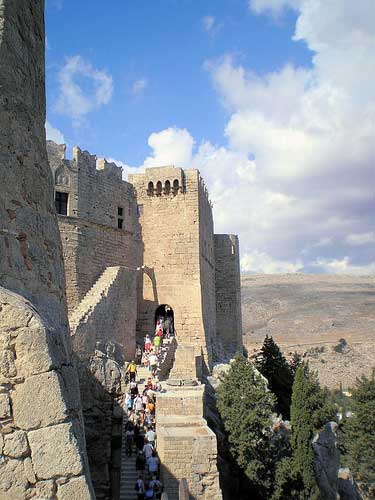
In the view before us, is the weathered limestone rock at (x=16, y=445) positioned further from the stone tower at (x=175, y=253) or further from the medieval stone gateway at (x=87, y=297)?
the stone tower at (x=175, y=253)

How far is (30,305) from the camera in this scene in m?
2.83

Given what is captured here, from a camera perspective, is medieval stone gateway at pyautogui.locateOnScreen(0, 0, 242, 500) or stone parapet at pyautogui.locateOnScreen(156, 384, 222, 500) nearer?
medieval stone gateway at pyautogui.locateOnScreen(0, 0, 242, 500)

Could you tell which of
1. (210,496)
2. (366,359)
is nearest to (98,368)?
(210,496)

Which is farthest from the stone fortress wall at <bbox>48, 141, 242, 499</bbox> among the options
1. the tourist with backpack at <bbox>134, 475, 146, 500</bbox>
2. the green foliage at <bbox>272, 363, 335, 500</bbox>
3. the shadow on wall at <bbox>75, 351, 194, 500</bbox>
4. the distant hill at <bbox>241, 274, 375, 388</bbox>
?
the distant hill at <bbox>241, 274, 375, 388</bbox>

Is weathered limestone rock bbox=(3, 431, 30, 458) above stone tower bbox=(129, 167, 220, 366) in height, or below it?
below

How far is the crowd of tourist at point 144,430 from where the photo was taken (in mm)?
9695

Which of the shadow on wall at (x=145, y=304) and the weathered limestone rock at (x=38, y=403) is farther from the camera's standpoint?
the shadow on wall at (x=145, y=304)

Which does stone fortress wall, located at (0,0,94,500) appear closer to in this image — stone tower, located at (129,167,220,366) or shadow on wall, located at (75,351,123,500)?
shadow on wall, located at (75,351,123,500)

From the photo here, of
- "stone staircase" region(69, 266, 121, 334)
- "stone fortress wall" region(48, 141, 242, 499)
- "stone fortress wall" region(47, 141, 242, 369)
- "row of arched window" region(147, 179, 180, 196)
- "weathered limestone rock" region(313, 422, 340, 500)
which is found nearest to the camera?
"stone staircase" region(69, 266, 121, 334)

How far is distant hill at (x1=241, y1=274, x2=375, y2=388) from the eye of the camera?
178 ft

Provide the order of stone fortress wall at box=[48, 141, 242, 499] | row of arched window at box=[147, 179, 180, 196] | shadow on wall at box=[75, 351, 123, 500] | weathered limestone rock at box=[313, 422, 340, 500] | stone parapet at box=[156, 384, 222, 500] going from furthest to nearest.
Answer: row of arched window at box=[147, 179, 180, 196], stone fortress wall at box=[48, 141, 242, 499], weathered limestone rock at box=[313, 422, 340, 500], stone parapet at box=[156, 384, 222, 500], shadow on wall at box=[75, 351, 123, 500]

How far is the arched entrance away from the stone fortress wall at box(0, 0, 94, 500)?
17.3 meters

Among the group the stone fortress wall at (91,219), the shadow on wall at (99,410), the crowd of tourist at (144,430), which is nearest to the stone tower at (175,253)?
the stone fortress wall at (91,219)

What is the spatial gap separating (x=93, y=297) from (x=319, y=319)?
72.8 metres
